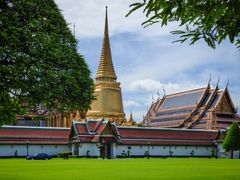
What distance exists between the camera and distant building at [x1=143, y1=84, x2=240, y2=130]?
70.6 m

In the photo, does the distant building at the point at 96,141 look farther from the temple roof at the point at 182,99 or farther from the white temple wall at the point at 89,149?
the temple roof at the point at 182,99

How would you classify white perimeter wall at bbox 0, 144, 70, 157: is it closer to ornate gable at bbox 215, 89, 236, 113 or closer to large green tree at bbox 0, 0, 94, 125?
ornate gable at bbox 215, 89, 236, 113

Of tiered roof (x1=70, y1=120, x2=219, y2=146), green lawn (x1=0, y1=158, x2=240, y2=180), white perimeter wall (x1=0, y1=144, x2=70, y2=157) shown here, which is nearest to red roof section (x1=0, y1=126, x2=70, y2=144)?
white perimeter wall (x1=0, y1=144, x2=70, y2=157)

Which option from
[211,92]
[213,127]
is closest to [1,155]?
[213,127]

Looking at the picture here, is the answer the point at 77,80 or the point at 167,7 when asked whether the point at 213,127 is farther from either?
the point at 167,7

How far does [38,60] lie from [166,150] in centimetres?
4640

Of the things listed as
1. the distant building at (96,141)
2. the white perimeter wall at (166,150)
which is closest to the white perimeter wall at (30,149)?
the distant building at (96,141)

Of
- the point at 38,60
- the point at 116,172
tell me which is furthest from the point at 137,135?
the point at 38,60

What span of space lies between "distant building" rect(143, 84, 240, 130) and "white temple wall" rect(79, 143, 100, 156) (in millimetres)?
23937

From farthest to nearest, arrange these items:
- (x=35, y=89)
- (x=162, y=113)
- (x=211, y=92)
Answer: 1. (x=162, y=113)
2. (x=211, y=92)
3. (x=35, y=89)

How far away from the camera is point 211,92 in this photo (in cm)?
7425

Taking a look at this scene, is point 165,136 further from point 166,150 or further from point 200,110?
point 200,110

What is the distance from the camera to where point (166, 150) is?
193 ft

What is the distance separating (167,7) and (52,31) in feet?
28.8
